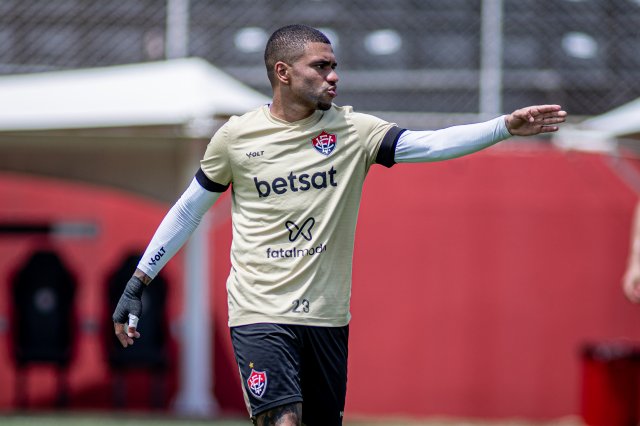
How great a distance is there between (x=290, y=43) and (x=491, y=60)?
5693mm

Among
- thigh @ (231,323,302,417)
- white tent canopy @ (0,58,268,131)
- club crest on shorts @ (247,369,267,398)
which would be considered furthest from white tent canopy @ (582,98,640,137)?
club crest on shorts @ (247,369,267,398)

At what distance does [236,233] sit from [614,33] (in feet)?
21.9

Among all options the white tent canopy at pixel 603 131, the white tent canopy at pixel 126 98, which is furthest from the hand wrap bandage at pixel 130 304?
the white tent canopy at pixel 603 131

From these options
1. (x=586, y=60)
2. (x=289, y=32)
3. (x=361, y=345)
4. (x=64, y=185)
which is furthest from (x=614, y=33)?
(x=289, y=32)

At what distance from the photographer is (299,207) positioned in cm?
449

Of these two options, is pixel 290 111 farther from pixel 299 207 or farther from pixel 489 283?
pixel 489 283

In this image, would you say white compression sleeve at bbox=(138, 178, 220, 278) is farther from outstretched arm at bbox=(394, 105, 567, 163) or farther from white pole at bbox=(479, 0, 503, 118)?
white pole at bbox=(479, 0, 503, 118)

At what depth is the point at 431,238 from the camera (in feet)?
32.1

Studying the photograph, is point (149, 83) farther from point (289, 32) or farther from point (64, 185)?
point (289, 32)

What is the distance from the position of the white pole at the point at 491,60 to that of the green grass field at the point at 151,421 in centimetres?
256

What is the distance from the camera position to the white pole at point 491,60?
9.89m

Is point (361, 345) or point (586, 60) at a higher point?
point (586, 60)

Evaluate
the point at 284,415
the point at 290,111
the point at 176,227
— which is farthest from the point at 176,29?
the point at 284,415

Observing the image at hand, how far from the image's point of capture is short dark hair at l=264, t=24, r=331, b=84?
4585mm
